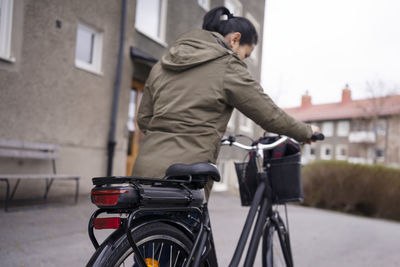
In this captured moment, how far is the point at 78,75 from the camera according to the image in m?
7.34

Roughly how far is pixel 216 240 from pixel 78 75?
3.99 metres

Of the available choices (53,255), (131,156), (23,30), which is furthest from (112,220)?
(131,156)

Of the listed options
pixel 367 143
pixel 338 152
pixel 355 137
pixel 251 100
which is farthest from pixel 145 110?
pixel 338 152

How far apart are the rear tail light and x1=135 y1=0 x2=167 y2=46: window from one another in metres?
7.77

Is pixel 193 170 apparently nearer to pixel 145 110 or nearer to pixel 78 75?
pixel 145 110

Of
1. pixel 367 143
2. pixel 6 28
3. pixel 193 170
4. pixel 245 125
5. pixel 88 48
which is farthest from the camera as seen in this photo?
pixel 367 143

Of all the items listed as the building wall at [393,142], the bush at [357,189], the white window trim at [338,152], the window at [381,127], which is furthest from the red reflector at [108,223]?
the white window trim at [338,152]

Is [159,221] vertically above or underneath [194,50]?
underneath

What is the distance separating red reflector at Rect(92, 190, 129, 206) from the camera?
1568 mm

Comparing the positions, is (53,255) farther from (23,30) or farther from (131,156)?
(131,156)

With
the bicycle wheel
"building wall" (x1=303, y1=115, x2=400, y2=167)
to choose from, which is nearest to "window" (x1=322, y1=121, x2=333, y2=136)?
"building wall" (x1=303, y1=115, x2=400, y2=167)

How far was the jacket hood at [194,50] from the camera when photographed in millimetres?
2041

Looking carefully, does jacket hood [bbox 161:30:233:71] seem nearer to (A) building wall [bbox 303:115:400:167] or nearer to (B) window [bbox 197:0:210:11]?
(B) window [bbox 197:0:210:11]

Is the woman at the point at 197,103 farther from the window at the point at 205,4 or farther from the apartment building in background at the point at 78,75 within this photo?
the window at the point at 205,4
